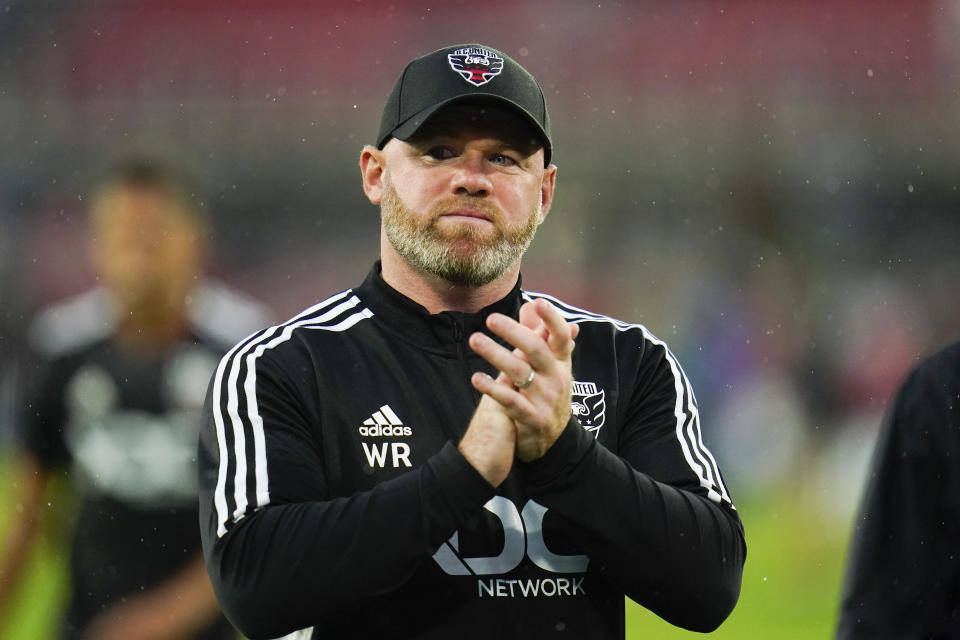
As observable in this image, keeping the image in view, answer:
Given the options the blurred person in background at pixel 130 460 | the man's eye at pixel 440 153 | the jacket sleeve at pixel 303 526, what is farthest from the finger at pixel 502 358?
the blurred person in background at pixel 130 460

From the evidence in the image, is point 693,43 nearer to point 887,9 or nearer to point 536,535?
point 887,9

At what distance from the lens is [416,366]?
141 centimetres

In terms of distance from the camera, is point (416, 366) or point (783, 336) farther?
point (783, 336)

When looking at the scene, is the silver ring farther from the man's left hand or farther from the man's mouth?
the man's mouth

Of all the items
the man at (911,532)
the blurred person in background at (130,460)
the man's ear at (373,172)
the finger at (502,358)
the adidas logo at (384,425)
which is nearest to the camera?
the finger at (502,358)

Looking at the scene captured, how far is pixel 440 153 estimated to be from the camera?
4.67 ft

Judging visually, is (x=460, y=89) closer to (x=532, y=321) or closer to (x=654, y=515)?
(x=532, y=321)

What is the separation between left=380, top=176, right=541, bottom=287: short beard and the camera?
4.58 ft

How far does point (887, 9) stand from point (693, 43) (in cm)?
117

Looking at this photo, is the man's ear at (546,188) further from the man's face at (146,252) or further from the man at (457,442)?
the man's face at (146,252)

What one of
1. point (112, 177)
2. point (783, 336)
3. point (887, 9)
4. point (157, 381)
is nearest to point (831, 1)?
point (887, 9)

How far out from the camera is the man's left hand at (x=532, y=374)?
117cm

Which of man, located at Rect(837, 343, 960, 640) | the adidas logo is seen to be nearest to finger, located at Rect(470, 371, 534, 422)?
the adidas logo

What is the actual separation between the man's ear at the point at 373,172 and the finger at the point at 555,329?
404mm
